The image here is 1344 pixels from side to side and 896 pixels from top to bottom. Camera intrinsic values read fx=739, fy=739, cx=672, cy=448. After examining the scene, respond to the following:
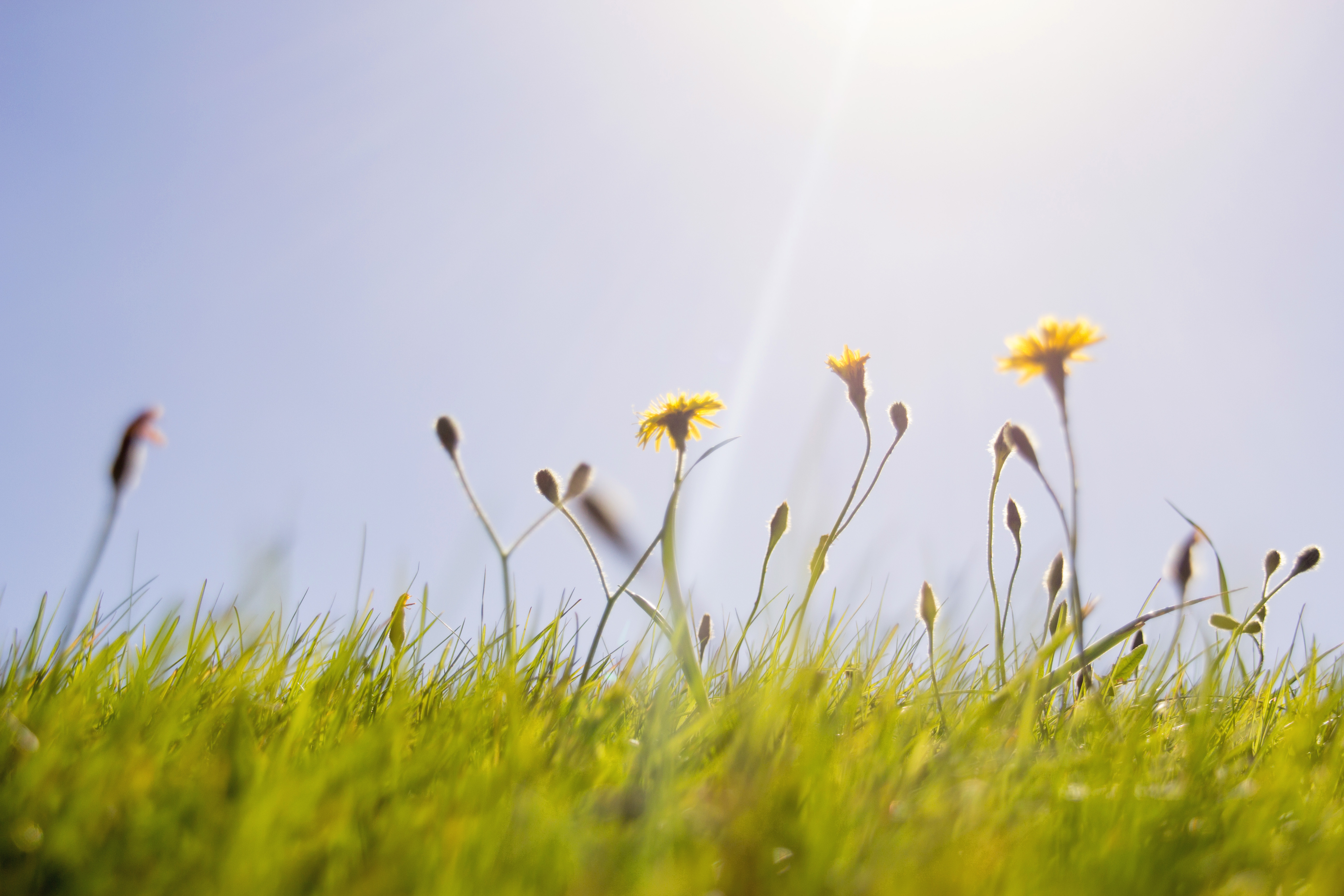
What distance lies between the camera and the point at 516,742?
4.62ft

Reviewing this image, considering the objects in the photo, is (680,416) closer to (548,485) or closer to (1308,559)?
(548,485)

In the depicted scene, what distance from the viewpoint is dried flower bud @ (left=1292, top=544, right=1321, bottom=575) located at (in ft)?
9.61

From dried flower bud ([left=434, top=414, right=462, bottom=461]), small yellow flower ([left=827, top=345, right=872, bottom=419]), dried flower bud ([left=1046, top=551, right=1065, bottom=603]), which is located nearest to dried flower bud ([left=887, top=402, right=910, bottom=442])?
small yellow flower ([left=827, top=345, right=872, bottom=419])

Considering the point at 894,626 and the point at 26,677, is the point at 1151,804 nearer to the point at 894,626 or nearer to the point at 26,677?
the point at 894,626

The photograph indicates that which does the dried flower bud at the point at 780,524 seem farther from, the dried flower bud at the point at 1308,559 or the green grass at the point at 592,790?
the dried flower bud at the point at 1308,559

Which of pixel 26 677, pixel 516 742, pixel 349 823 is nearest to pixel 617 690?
pixel 516 742

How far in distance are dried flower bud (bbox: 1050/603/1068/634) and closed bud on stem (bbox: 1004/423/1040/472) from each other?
73cm

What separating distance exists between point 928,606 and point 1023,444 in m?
0.78

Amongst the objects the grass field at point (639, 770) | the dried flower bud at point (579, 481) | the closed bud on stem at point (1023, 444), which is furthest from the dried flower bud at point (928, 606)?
the dried flower bud at point (579, 481)

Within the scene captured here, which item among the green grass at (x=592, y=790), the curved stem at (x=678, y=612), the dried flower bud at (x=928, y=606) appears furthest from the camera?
the dried flower bud at (x=928, y=606)

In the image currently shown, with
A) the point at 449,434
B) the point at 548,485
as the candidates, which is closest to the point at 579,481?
the point at 548,485

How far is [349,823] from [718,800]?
631mm

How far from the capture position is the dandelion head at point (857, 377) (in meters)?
2.82

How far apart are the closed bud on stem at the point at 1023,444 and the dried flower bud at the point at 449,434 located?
1.77 meters
